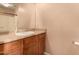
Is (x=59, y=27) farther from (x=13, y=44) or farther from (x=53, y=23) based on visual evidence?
(x=13, y=44)

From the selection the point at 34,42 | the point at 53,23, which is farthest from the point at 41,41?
the point at 53,23

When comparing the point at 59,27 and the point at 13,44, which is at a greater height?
the point at 59,27

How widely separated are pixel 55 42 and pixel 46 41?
0.33 feet

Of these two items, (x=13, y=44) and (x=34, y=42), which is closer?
(x=13, y=44)

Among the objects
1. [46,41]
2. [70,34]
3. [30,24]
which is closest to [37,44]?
[46,41]

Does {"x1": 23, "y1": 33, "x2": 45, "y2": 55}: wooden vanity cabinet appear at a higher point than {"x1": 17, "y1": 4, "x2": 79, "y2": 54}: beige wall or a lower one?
lower

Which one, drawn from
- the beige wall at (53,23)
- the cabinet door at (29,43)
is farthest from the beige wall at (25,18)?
the cabinet door at (29,43)

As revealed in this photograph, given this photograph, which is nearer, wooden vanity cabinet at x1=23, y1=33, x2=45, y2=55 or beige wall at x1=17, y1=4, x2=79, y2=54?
beige wall at x1=17, y1=4, x2=79, y2=54

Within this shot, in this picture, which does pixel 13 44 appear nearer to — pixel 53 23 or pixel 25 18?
pixel 25 18

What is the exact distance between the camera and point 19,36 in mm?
1271

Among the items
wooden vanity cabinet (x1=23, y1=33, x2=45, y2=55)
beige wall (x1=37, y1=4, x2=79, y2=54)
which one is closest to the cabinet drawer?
wooden vanity cabinet (x1=23, y1=33, x2=45, y2=55)

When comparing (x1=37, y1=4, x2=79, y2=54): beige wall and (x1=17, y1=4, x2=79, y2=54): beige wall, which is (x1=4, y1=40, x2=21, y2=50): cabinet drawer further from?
(x1=37, y1=4, x2=79, y2=54): beige wall

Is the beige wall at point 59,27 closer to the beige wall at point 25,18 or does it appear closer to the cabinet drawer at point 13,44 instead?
the beige wall at point 25,18

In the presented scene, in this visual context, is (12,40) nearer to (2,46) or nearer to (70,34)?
(2,46)
